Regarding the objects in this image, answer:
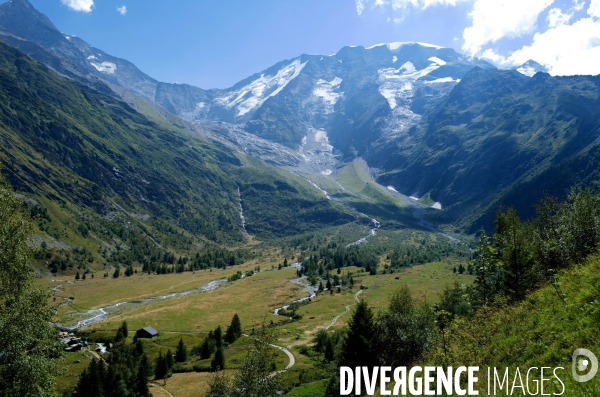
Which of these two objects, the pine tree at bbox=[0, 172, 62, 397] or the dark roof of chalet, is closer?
the pine tree at bbox=[0, 172, 62, 397]

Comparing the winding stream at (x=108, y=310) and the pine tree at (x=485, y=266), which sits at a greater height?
the pine tree at (x=485, y=266)

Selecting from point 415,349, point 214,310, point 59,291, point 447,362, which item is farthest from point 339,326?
point 59,291

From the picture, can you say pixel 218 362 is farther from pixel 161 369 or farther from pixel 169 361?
A: pixel 169 361

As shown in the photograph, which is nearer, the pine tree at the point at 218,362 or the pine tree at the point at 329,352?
the pine tree at the point at 218,362

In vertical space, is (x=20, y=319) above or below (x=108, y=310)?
above

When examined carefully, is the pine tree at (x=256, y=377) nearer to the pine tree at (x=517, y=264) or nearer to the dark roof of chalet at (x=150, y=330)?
the pine tree at (x=517, y=264)

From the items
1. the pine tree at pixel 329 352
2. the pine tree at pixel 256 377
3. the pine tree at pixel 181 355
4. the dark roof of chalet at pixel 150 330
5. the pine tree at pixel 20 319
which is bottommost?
the pine tree at pixel 181 355

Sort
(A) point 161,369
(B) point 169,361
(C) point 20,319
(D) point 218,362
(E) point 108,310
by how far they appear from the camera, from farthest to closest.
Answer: (E) point 108,310 < (B) point 169,361 < (D) point 218,362 < (A) point 161,369 < (C) point 20,319

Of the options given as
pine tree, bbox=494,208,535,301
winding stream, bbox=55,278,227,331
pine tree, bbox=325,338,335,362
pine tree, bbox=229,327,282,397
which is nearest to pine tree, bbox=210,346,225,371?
pine tree, bbox=325,338,335,362

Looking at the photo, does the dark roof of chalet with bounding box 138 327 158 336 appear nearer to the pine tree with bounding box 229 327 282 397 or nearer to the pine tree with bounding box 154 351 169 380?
the pine tree with bounding box 154 351 169 380

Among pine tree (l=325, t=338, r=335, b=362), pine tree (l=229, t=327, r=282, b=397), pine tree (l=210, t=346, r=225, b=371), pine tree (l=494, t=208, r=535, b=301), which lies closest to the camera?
pine tree (l=229, t=327, r=282, b=397)

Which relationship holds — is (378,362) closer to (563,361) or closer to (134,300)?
(563,361)

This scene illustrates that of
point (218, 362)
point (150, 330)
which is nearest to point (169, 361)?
point (218, 362)

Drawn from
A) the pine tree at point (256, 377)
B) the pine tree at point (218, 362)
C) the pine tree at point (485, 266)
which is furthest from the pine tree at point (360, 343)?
the pine tree at point (218, 362)
